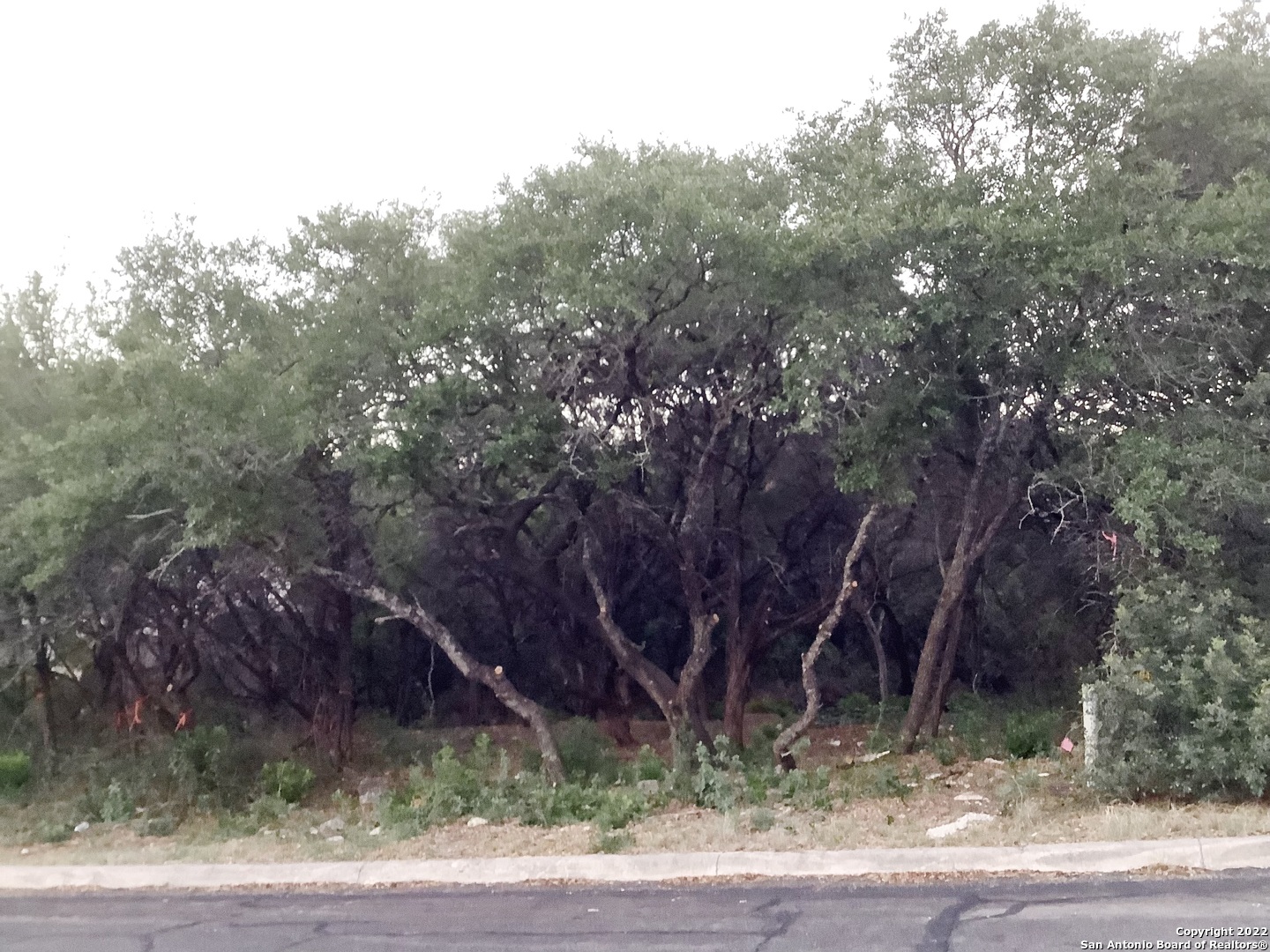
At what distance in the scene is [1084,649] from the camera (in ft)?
66.7

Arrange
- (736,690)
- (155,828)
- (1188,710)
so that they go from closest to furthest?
(1188,710) → (155,828) → (736,690)

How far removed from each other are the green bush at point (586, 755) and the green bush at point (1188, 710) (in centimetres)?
668

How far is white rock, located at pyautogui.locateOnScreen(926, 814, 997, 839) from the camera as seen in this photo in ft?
32.2

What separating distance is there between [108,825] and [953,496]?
45.4ft

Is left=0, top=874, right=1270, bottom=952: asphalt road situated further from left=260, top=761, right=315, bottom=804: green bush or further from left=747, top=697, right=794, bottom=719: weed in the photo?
left=747, top=697, right=794, bottom=719: weed

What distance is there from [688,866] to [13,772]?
14446 millimetres

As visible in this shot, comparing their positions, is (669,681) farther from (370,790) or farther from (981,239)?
(981,239)

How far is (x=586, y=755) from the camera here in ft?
58.4

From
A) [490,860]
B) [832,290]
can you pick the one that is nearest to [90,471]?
[490,860]

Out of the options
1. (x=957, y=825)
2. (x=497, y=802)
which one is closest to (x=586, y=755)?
(x=497, y=802)

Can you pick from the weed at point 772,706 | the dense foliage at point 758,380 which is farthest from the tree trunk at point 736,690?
the weed at point 772,706

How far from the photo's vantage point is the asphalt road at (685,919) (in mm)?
6891

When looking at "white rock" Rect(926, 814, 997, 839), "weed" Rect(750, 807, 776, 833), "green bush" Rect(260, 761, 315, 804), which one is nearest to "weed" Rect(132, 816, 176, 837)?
"green bush" Rect(260, 761, 315, 804)

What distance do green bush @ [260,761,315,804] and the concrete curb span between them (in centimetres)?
527
